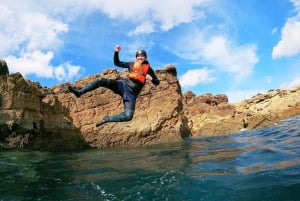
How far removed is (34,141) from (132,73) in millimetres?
9354

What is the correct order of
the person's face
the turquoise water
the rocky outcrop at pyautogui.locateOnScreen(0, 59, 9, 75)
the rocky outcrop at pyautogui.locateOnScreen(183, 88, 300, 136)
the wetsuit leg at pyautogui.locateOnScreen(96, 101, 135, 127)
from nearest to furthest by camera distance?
the turquoise water
the wetsuit leg at pyautogui.locateOnScreen(96, 101, 135, 127)
the person's face
the rocky outcrop at pyautogui.locateOnScreen(0, 59, 9, 75)
the rocky outcrop at pyautogui.locateOnScreen(183, 88, 300, 136)

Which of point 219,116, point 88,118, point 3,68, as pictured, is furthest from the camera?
point 219,116

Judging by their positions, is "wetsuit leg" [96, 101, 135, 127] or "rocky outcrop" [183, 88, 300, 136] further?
"rocky outcrop" [183, 88, 300, 136]

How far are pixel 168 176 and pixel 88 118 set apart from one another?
1071 centimetres

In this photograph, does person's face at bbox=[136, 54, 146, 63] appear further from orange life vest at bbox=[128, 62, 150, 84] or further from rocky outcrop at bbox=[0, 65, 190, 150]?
rocky outcrop at bbox=[0, 65, 190, 150]

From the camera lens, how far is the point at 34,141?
16.8m

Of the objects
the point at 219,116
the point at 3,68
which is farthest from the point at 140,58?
the point at 219,116

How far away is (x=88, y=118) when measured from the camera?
20.0 m

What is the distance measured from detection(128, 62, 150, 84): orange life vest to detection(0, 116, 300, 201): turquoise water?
257cm

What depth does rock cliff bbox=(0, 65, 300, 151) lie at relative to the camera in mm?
16016

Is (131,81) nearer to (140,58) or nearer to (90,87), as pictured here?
(140,58)

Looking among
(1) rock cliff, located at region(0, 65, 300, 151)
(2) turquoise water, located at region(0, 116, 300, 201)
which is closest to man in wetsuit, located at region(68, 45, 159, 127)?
(2) turquoise water, located at region(0, 116, 300, 201)

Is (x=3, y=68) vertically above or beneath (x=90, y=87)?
above

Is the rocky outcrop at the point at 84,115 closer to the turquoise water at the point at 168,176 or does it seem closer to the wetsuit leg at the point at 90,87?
the turquoise water at the point at 168,176
